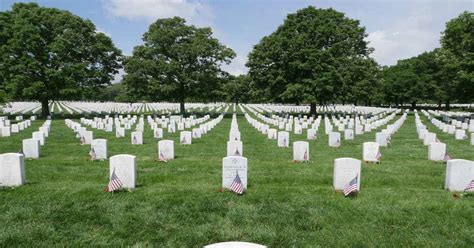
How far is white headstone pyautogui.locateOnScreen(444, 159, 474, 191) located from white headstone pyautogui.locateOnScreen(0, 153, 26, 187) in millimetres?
10335

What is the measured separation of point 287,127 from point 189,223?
17151 millimetres

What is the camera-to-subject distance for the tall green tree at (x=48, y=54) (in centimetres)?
3228

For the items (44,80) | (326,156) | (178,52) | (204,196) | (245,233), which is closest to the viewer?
(245,233)

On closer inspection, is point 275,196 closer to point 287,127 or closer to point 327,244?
point 327,244

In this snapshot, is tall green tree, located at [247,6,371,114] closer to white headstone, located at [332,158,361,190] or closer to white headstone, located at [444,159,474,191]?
white headstone, located at [444,159,474,191]

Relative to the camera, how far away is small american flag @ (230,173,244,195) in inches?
332

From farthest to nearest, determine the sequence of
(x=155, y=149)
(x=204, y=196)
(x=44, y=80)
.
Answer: (x=44, y=80) → (x=155, y=149) → (x=204, y=196)

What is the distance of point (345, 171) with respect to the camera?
8.74 metres

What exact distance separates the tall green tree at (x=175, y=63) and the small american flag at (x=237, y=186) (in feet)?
94.5

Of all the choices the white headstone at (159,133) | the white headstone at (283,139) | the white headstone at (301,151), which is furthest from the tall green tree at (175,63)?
the white headstone at (301,151)

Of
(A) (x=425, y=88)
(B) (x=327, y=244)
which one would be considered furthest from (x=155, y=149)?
(A) (x=425, y=88)

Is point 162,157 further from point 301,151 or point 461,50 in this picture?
point 461,50

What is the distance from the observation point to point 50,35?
114 feet

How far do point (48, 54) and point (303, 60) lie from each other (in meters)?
24.1
